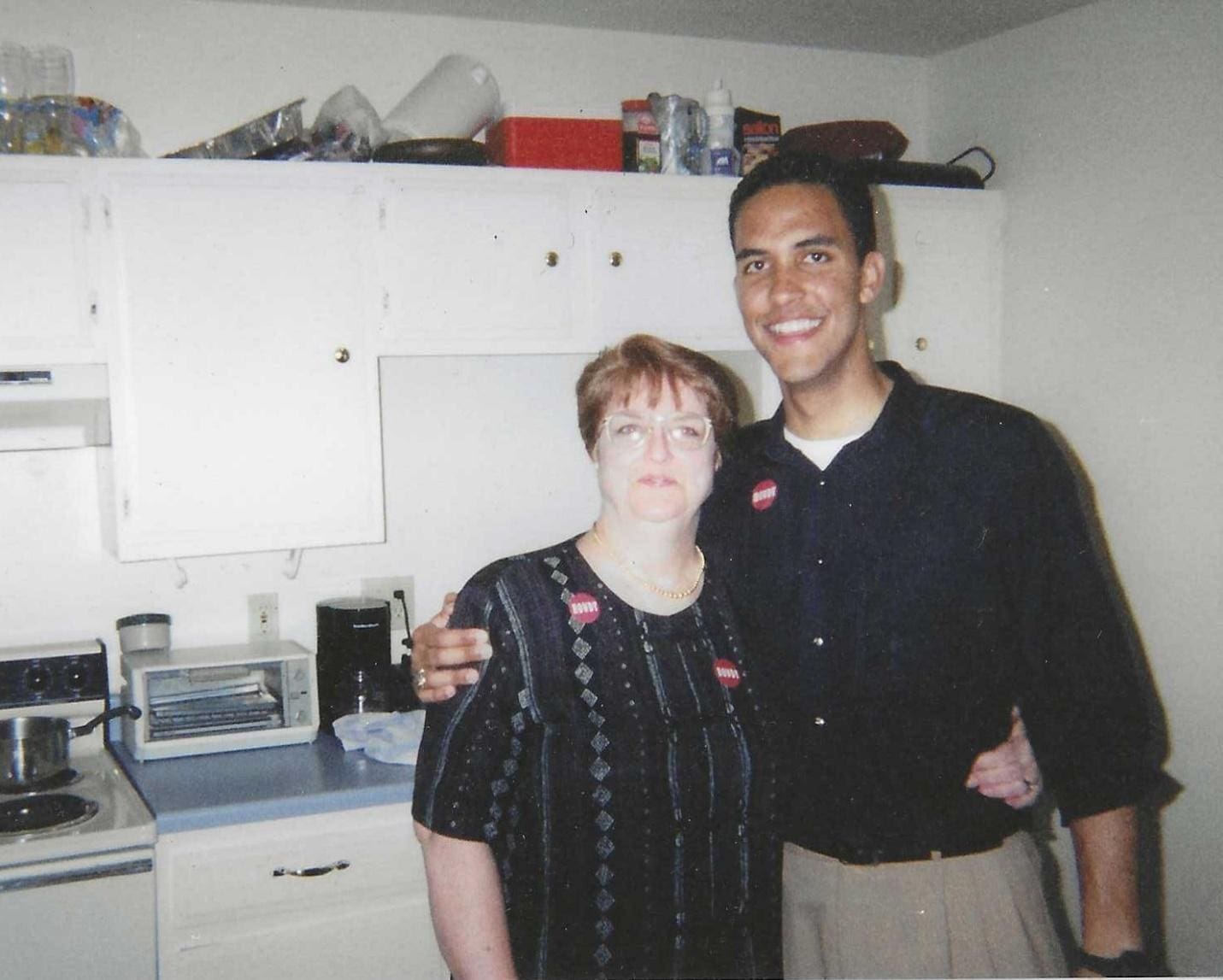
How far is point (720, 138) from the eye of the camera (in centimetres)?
267

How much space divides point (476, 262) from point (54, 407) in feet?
3.04

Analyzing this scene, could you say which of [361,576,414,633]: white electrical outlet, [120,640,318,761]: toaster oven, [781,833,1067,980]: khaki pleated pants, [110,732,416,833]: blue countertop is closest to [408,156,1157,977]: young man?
[781,833,1067,980]: khaki pleated pants

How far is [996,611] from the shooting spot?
161cm

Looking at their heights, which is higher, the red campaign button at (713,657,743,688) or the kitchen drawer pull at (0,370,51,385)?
the kitchen drawer pull at (0,370,51,385)

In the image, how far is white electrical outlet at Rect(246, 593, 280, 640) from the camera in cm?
270

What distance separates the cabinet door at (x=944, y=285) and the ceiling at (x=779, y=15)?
0.42 m

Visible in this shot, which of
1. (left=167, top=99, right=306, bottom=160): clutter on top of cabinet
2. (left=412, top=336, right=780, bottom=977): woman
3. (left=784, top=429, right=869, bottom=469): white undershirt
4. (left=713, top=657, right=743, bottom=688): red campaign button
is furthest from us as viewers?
(left=167, top=99, right=306, bottom=160): clutter on top of cabinet

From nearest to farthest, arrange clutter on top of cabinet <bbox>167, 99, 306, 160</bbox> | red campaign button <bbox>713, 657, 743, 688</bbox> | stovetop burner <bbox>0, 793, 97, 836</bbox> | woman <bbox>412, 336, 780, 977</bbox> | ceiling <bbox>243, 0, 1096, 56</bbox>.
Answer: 1. woman <bbox>412, 336, 780, 977</bbox>
2. red campaign button <bbox>713, 657, 743, 688</bbox>
3. stovetop burner <bbox>0, 793, 97, 836</bbox>
4. clutter on top of cabinet <bbox>167, 99, 306, 160</bbox>
5. ceiling <bbox>243, 0, 1096, 56</bbox>

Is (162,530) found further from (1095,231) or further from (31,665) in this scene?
(1095,231)

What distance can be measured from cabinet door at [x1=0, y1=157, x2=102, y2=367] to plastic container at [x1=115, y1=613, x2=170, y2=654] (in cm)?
64

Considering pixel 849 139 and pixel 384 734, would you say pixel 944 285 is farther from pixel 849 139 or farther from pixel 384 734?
pixel 384 734

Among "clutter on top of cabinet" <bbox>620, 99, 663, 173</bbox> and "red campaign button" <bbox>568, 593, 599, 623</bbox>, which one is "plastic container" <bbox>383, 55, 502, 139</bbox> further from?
"red campaign button" <bbox>568, 593, 599, 623</bbox>

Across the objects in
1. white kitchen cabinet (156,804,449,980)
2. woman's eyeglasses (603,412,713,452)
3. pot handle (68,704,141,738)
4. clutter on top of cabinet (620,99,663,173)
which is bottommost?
white kitchen cabinet (156,804,449,980)

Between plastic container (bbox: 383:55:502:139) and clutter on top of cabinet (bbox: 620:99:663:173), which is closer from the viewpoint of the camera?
plastic container (bbox: 383:55:502:139)
